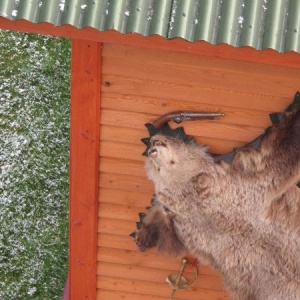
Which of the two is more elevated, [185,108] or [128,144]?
[185,108]

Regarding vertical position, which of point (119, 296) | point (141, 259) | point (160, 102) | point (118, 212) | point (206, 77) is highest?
point (206, 77)

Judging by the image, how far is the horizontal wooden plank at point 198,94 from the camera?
4.14m

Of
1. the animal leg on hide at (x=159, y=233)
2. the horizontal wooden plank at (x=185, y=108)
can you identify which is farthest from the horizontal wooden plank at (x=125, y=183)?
the horizontal wooden plank at (x=185, y=108)

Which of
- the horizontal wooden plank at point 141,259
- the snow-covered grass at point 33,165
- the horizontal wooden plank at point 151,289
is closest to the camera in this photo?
the horizontal wooden plank at point 141,259

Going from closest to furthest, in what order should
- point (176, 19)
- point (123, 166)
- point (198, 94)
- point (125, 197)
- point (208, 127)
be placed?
point (176, 19) → point (198, 94) → point (208, 127) → point (123, 166) → point (125, 197)

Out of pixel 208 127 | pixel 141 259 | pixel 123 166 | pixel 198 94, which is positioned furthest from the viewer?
pixel 141 259

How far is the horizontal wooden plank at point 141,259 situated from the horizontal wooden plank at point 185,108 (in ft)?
3.74

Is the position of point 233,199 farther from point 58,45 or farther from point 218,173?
point 58,45

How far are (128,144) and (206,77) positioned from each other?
69 centimetres

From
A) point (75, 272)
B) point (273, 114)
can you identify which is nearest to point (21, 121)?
point (75, 272)

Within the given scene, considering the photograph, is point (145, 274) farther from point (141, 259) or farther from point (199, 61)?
point (199, 61)

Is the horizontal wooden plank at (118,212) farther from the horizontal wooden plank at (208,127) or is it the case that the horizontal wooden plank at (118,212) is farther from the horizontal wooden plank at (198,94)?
the horizontal wooden plank at (198,94)

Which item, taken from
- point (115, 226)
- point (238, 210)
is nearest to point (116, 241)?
point (115, 226)

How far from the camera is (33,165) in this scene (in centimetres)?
705
